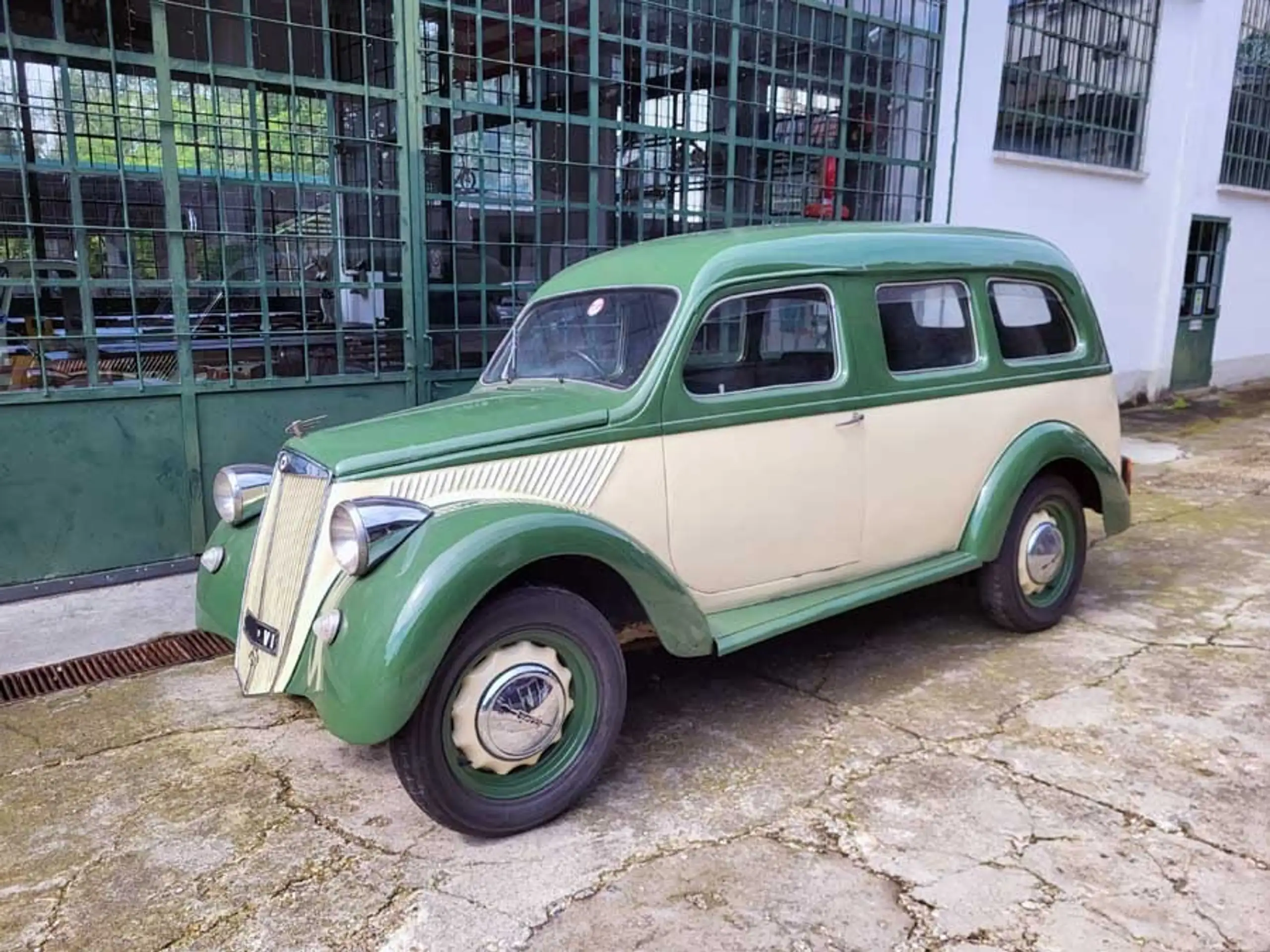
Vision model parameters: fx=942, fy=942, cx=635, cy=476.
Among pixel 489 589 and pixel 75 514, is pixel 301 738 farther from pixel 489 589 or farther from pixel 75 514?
pixel 75 514

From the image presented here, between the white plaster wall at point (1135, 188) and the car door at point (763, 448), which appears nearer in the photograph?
the car door at point (763, 448)

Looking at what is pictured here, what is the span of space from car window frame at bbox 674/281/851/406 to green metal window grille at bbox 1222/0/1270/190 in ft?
35.9

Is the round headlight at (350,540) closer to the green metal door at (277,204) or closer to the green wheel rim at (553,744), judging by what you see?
the green wheel rim at (553,744)

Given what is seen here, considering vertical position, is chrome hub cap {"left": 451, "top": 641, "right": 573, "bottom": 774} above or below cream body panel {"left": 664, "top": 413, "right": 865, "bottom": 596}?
below

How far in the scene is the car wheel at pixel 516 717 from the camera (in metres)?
2.69

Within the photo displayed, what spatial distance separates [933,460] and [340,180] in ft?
12.3

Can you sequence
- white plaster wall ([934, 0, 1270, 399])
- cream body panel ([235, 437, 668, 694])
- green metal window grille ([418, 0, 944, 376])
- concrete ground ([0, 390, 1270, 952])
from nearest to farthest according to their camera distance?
concrete ground ([0, 390, 1270, 952]) → cream body panel ([235, 437, 668, 694]) → green metal window grille ([418, 0, 944, 376]) → white plaster wall ([934, 0, 1270, 399])

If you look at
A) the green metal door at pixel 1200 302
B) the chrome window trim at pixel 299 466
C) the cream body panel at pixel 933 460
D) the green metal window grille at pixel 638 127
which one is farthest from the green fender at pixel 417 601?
the green metal door at pixel 1200 302

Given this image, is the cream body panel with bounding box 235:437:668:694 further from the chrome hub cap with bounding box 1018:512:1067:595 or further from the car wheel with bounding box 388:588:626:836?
the chrome hub cap with bounding box 1018:512:1067:595

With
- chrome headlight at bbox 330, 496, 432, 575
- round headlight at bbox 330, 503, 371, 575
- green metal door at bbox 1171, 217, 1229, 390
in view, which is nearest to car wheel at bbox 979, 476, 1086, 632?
chrome headlight at bbox 330, 496, 432, 575

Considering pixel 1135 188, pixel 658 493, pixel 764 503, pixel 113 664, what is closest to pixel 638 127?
pixel 764 503

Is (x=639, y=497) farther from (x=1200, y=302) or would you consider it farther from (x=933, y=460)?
(x=1200, y=302)

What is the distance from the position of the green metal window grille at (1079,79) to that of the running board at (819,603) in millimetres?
6672

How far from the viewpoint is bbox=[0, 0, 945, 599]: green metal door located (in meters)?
4.70
